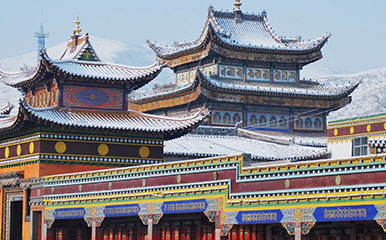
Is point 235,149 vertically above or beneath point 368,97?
beneath

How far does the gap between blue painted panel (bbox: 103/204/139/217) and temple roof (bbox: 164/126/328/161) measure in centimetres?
1326

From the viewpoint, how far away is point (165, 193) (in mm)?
34031

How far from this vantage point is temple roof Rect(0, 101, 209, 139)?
4162cm

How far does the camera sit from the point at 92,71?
45.5 metres

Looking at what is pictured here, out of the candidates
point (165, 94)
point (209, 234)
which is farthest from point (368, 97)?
point (209, 234)

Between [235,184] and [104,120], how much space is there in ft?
45.8

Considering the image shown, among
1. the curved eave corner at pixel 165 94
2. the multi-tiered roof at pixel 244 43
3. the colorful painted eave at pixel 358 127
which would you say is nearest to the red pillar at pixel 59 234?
the colorful painted eave at pixel 358 127

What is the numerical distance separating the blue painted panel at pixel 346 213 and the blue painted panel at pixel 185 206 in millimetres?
5350

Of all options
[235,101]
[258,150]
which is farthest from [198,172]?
[235,101]

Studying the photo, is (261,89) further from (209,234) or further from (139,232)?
(209,234)

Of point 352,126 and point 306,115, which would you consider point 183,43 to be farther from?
point 352,126

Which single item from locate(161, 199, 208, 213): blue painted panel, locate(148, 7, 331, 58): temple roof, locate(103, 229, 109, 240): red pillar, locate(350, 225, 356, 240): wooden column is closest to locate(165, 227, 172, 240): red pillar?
locate(161, 199, 208, 213): blue painted panel

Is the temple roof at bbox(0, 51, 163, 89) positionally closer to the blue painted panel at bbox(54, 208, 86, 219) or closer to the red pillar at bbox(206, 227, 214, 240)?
the blue painted panel at bbox(54, 208, 86, 219)

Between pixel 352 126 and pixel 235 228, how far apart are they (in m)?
23.5
